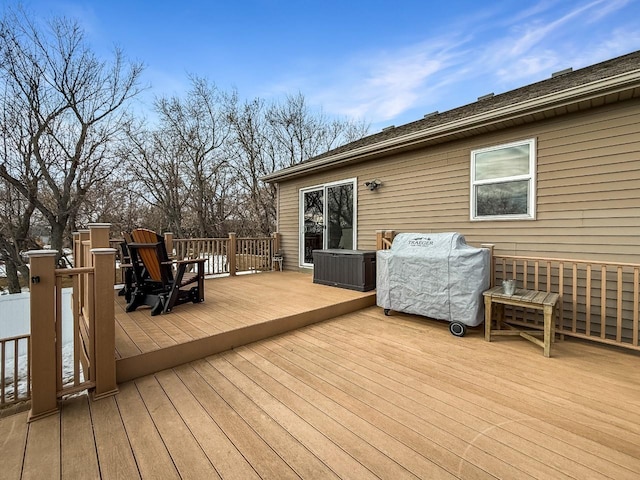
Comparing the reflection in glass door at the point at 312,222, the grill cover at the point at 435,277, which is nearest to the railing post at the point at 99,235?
the grill cover at the point at 435,277

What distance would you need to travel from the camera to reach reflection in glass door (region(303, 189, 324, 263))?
22.4 ft

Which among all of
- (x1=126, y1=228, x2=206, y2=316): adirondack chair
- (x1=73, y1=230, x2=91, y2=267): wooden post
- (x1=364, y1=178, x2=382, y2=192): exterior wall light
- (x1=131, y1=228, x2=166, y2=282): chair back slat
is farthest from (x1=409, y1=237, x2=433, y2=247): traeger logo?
(x1=73, y1=230, x2=91, y2=267): wooden post

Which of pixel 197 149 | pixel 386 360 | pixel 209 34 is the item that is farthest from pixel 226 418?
pixel 197 149

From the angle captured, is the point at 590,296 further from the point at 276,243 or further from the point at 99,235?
the point at 276,243

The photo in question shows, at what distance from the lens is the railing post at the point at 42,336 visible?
1827 mm

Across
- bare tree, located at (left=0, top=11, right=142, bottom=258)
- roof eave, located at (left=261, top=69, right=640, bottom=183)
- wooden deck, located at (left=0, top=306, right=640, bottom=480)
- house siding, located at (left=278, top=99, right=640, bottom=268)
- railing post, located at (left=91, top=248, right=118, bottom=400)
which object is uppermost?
→ bare tree, located at (left=0, top=11, right=142, bottom=258)

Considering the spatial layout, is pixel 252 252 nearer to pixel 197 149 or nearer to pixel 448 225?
pixel 448 225

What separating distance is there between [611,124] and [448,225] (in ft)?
7.03

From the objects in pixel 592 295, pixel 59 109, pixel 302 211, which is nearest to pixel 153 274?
pixel 302 211

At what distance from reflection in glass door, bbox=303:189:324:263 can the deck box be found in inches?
46.9

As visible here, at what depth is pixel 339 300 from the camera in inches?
169

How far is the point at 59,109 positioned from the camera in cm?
865

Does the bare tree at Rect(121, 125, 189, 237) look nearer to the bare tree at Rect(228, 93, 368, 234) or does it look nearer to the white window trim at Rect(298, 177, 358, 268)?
the bare tree at Rect(228, 93, 368, 234)

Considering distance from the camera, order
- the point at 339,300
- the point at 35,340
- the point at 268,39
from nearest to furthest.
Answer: the point at 35,340
the point at 339,300
the point at 268,39
